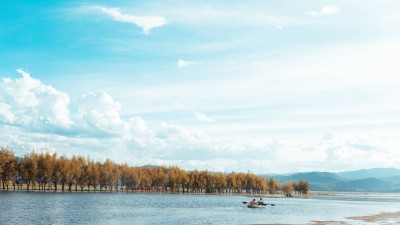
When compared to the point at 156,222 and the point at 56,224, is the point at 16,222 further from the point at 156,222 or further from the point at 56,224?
the point at 156,222

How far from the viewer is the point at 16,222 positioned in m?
67.4

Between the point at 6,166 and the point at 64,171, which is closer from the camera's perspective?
the point at 6,166

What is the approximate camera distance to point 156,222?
254 feet

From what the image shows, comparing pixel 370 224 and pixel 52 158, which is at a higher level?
pixel 52 158

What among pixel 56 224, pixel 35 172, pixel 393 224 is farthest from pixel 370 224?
pixel 35 172

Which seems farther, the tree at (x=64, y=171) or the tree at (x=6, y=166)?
the tree at (x=64, y=171)

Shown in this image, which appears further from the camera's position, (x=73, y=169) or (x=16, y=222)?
(x=73, y=169)

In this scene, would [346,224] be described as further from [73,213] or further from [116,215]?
[73,213]

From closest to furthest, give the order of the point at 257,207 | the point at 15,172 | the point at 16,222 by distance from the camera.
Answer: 1. the point at 16,222
2. the point at 257,207
3. the point at 15,172

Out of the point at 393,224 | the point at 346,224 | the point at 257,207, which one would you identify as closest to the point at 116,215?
the point at 346,224

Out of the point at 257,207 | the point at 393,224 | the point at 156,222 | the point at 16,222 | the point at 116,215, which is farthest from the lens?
the point at 257,207

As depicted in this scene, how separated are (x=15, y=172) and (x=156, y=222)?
123m

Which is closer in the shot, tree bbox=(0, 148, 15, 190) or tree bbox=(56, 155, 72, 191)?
tree bbox=(0, 148, 15, 190)

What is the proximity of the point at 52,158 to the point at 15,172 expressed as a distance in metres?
18.3
